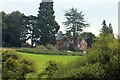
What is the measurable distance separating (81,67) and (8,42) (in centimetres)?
4484

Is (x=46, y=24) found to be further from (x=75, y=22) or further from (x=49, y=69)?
(x=49, y=69)

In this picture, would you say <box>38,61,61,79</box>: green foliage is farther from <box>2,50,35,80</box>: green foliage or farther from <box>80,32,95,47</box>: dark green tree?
<box>80,32,95,47</box>: dark green tree

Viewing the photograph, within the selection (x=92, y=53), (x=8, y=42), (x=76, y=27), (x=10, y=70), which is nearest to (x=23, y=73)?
(x=10, y=70)

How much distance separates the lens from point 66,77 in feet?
45.6

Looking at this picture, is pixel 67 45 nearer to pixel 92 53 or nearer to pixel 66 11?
pixel 66 11

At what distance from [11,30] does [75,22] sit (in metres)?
10.2

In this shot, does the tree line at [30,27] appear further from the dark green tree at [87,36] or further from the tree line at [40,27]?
the dark green tree at [87,36]

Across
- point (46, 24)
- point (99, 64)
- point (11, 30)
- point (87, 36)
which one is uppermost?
point (46, 24)

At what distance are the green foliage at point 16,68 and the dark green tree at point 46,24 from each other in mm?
38520

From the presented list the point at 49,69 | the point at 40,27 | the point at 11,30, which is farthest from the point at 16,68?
the point at 40,27

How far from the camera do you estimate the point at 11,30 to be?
58375 mm

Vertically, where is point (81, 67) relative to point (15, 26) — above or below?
below

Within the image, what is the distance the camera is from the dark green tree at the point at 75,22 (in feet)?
202

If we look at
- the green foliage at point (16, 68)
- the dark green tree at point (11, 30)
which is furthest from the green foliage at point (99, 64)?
the dark green tree at point (11, 30)
